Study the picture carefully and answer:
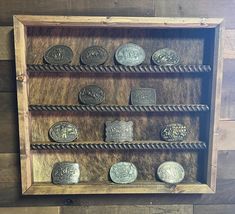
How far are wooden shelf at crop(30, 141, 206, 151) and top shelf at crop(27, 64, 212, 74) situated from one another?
0.23 metres

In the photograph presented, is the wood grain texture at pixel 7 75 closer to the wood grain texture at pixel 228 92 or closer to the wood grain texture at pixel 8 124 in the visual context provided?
the wood grain texture at pixel 8 124

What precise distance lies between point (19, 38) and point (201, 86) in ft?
1.98

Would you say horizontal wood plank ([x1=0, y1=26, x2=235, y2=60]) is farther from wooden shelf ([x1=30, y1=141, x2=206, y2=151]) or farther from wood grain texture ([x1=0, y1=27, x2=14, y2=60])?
wooden shelf ([x1=30, y1=141, x2=206, y2=151])

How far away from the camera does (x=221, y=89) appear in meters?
0.94

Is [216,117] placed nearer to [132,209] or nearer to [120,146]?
[120,146]

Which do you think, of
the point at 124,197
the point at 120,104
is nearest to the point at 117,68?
the point at 120,104

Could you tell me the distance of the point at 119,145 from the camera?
3.04 feet

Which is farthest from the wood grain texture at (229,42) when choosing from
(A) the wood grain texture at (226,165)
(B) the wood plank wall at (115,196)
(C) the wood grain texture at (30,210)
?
(C) the wood grain texture at (30,210)

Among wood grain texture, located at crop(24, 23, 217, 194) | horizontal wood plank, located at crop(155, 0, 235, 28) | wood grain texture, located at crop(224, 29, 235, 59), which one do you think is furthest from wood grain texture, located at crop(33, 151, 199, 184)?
horizontal wood plank, located at crop(155, 0, 235, 28)

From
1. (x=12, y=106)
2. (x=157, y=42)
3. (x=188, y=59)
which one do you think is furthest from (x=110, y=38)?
(x=12, y=106)

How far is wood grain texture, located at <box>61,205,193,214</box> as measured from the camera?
1017 millimetres

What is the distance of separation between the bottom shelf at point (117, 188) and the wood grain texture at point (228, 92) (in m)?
0.25

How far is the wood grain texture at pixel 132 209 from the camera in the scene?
1017 mm

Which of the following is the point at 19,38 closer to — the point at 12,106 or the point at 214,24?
the point at 12,106
